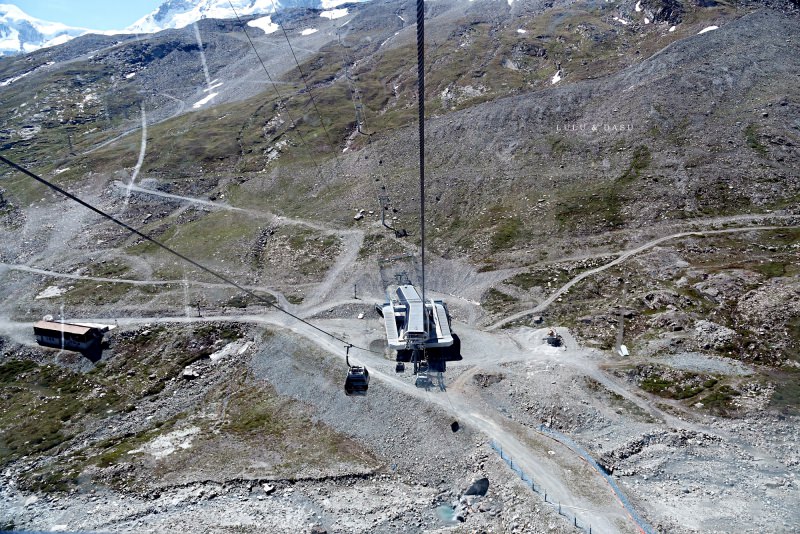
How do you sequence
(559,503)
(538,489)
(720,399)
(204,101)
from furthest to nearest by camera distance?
(204,101) → (720,399) → (538,489) → (559,503)

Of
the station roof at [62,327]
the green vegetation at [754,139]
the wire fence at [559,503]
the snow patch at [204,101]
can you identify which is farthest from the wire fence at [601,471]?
the snow patch at [204,101]

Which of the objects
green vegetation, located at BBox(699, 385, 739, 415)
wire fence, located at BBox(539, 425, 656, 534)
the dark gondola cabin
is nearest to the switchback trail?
the dark gondola cabin

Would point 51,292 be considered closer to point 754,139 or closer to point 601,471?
point 601,471

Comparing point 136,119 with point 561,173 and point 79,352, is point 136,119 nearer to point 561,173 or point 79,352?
point 79,352

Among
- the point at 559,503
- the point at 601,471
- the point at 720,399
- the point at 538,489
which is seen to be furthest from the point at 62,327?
the point at 720,399

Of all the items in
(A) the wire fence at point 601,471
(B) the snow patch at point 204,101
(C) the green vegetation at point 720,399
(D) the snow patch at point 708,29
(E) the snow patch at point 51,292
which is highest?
(B) the snow patch at point 204,101

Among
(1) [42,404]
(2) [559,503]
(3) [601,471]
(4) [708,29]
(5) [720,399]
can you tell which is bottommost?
(3) [601,471]

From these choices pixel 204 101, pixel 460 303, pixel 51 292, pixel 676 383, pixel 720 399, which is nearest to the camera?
pixel 720 399

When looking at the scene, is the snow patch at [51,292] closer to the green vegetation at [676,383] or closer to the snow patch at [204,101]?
the green vegetation at [676,383]

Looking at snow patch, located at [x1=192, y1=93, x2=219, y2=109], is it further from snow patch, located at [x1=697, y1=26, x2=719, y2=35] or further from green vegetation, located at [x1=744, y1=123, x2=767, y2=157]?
green vegetation, located at [x1=744, y1=123, x2=767, y2=157]
